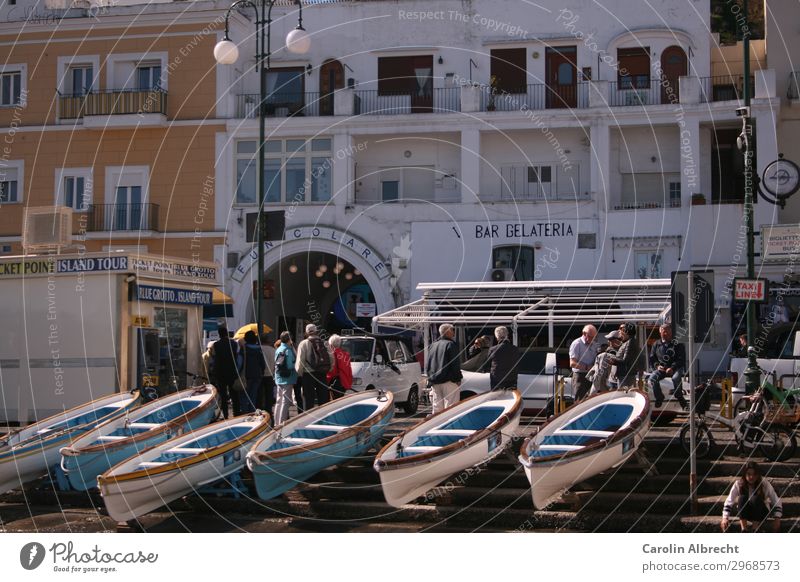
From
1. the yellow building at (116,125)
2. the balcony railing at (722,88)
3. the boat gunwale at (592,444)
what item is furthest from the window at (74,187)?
the boat gunwale at (592,444)

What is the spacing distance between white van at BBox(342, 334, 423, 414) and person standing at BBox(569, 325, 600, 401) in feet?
18.0

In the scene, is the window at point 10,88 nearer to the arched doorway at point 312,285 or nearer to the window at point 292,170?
the window at point 292,170

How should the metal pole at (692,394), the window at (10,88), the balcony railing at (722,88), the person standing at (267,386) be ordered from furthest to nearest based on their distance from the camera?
the window at (10,88) < the balcony railing at (722,88) < the person standing at (267,386) < the metal pole at (692,394)

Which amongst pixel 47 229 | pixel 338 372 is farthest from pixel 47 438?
pixel 47 229

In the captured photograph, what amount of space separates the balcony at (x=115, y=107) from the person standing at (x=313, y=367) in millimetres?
19550

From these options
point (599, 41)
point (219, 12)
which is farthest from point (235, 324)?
point (599, 41)

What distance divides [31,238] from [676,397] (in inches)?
538

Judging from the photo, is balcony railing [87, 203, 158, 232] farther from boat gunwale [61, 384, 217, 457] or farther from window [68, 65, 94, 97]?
boat gunwale [61, 384, 217, 457]

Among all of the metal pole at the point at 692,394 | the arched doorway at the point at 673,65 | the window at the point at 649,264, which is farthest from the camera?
the arched doorway at the point at 673,65

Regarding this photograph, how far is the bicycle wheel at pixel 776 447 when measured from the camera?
16.0 metres

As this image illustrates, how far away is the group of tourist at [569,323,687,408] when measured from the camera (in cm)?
1862

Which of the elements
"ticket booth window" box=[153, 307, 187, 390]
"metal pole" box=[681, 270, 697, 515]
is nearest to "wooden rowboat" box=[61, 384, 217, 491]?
"ticket booth window" box=[153, 307, 187, 390]

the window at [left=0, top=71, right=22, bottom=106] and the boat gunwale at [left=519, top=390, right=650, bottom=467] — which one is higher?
the window at [left=0, top=71, right=22, bottom=106]
